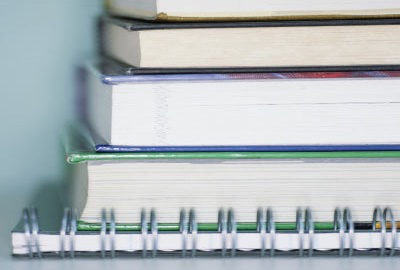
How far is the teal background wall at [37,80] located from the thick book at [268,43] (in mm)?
292

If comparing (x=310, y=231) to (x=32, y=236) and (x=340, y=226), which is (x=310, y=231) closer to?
(x=340, y=226)

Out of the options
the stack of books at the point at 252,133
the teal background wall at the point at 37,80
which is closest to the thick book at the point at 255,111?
the stack of books at the point at 252,133

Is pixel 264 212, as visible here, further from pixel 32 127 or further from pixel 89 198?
pixel 32 127

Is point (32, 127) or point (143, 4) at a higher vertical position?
point (143, 4)

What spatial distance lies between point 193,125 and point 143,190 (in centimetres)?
7

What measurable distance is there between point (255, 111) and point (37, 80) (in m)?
0.37

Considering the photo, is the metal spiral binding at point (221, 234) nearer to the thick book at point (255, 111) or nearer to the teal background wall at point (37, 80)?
the thick book at point (255, 111)

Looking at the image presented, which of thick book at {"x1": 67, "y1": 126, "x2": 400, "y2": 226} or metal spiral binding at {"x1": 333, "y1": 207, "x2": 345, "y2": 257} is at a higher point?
thick book at {"x1": 67, "y1": 126, "x2": 400, "y2": 226}

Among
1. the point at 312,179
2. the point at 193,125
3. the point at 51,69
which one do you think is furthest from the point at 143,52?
the point at 51,69

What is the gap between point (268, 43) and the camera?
75 centimetres

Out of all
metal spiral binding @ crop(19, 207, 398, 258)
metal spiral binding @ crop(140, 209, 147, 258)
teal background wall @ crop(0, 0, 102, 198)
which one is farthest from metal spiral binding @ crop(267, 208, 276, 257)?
teal background wall @ crop(0, 0, 102, 198)

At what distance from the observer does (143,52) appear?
0.75 metres

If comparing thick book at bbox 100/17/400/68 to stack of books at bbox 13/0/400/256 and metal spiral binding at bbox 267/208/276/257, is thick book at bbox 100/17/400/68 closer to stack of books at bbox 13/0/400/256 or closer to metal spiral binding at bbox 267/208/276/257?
stack of books at bbox 13/0/400/256

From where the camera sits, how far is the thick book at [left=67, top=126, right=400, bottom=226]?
743 millimetres
